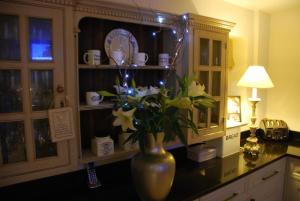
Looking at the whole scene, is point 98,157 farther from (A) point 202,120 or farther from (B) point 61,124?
(A) point 202,120

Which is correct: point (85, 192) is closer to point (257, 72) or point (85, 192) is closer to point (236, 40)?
point (257, 72)

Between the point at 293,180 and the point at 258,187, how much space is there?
53 centimetres

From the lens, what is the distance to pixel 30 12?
3.42 ft

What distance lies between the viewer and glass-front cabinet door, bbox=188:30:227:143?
1.67 metres

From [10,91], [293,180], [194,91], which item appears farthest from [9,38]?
[293,180]

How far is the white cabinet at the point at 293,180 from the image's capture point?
209 centimetres

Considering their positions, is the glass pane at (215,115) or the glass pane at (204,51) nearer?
the glass pane at (204,51)

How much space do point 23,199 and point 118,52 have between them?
1.00 metres

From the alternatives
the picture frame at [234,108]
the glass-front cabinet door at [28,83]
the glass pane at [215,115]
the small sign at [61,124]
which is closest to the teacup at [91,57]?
the glass-front cabinet door at [28,83]

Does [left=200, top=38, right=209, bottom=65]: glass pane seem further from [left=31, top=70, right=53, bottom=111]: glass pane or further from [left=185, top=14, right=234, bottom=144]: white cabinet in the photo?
[left=31, top=70, right=53, bottom=111]: glass pane

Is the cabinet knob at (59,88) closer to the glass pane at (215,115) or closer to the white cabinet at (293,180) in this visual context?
the glass pane at (215,115)

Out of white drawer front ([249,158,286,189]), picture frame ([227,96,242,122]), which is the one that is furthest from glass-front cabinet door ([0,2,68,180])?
picture frame ([227,96,242,122])

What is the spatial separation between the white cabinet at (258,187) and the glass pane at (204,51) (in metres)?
0.90

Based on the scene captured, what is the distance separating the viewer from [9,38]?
1.03 meters
